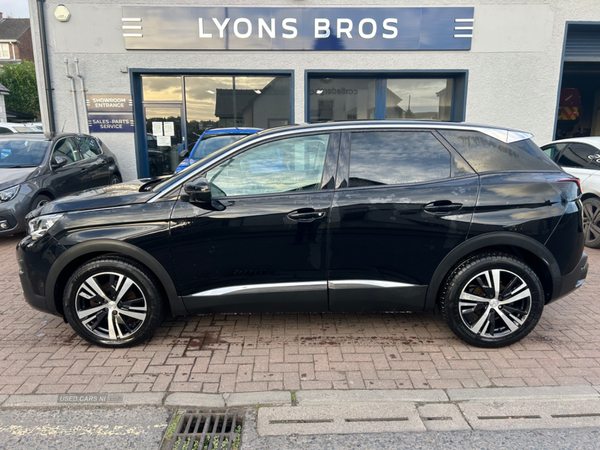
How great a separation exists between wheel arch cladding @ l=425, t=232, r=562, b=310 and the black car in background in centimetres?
602

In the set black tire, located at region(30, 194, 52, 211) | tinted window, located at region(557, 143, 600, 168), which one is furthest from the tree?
tinted window, located at region(557, 143, 600, 168)

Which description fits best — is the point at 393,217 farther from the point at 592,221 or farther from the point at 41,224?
the point at 592,221

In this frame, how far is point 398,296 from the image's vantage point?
320 centimetres

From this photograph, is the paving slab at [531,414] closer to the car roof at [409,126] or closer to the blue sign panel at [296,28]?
the car roof at [409,126]

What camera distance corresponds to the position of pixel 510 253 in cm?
331

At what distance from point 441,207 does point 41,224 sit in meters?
3.08

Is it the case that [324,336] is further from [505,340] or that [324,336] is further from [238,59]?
[238,59]

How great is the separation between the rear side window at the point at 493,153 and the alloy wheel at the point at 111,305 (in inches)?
108

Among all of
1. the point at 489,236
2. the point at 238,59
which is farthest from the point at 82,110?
the point at 489,236

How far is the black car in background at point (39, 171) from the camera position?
6.17m

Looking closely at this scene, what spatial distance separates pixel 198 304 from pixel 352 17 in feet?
27.7

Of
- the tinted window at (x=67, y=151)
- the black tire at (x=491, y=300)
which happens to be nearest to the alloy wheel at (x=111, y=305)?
the black tire at (x=491, y=300)

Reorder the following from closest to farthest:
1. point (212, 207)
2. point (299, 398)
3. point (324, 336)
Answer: point (299, 398), point (212, 207), point (324, 336)

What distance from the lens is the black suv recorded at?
311 centimetres
